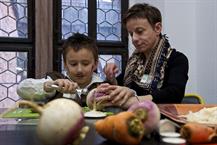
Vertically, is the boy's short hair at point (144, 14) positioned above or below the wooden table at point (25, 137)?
above

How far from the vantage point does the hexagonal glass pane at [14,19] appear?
192 centimetres

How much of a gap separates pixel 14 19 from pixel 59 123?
66.2 inches

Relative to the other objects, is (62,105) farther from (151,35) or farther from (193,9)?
(193,9)

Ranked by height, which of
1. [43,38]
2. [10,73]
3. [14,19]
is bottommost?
[10,73]

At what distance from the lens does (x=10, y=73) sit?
1942 millimetres

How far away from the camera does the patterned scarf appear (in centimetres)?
119

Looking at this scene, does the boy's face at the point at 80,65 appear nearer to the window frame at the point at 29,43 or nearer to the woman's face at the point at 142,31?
the woman's face at the point at 142,31

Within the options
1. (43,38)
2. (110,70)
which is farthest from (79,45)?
(43,38)

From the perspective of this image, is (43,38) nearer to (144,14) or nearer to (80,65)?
(80,65)

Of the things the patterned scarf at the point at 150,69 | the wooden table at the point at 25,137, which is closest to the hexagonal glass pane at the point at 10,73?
the patterned scarf at the point at 150,69

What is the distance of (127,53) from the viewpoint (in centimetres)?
216

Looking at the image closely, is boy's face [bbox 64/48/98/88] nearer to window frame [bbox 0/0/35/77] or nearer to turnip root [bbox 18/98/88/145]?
window frame [bbox 0/0/35/77]

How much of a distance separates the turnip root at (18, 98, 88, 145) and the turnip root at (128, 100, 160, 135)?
0.32 feet

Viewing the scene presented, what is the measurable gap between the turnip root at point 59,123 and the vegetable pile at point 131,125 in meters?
0.05
